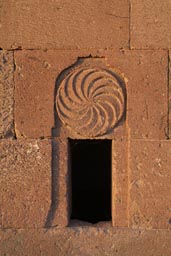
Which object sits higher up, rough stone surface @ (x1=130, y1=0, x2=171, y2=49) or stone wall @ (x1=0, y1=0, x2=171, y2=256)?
rough stone surface @ (x1=130, y1=0, x2=171, y2=49)

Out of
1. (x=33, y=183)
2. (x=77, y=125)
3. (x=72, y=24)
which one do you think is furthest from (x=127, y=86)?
(x=33, y=183)

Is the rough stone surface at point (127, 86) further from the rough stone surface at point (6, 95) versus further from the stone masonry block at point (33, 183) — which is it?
the stone masonry block at point (33, 183)

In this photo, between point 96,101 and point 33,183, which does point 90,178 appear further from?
point 96,101

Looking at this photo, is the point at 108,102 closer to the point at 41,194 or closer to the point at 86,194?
the point at 41,194

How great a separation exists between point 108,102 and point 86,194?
9.25ft

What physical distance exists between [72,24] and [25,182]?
5.12ft

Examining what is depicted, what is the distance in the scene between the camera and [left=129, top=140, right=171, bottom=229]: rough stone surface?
3455mm

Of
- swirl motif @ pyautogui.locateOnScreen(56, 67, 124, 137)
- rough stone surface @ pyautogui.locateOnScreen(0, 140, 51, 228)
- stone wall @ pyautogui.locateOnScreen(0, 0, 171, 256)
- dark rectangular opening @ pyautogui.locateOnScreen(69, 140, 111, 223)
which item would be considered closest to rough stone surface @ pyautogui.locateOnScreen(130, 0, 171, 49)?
stone wall @ pyautogui.locateOnScreen(0, 0, 171, 256)

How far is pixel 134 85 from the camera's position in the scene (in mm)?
3457

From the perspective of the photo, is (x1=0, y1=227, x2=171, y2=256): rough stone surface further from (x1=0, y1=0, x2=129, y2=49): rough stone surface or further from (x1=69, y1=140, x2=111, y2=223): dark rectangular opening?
(x1=69, y1=140, x2=111, y2=223): dark rectangular opening

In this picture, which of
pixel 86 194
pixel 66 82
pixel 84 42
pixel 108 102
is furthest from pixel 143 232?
pixel 86 194

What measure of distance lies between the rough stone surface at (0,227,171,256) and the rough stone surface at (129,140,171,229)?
28cm

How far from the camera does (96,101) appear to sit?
11.4ft

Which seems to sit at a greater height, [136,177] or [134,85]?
[134,85]
